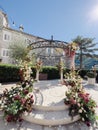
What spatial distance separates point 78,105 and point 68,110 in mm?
492

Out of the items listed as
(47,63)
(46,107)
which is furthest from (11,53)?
(46,107)

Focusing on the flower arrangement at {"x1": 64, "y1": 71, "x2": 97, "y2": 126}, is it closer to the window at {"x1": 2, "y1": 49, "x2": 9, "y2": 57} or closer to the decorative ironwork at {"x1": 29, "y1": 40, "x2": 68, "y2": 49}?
the decorative ironwork at {"x1": 29, "y1": 40, "x2": 68, "y2": 49}

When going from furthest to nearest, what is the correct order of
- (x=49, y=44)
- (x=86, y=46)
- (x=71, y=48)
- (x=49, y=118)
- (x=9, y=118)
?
(x=86, y=46) < (x=49, y=44) < (x=71, y=48) < (x=49, y=118) < (x=9, y=118)

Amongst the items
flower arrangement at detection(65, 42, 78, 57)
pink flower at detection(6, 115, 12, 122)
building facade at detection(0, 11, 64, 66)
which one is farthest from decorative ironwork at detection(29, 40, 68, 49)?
pink flower at detection(6, 115, 12, 122)

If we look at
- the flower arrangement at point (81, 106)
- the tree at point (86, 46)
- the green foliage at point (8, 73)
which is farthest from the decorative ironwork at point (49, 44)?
the tree at point (86, 46)

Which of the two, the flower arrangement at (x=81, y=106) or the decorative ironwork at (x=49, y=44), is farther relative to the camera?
the decorative ironwork at (x=49, y=44)

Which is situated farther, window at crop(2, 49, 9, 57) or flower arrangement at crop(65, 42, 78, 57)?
window at crop(2, 49, 9, 57)

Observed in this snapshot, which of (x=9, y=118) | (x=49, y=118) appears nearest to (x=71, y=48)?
(x=49, y=118)

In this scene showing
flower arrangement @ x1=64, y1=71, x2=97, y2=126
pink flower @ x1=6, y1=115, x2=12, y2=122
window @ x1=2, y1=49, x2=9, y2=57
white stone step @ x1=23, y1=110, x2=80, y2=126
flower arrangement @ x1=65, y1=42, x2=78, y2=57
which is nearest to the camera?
pink flower @ x1=6, y1=115, x2=12, y2=122

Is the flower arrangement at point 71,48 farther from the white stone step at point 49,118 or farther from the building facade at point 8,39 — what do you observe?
the white stone step at point 49,118

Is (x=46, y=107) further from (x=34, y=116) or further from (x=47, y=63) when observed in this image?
(x=47, y=63)

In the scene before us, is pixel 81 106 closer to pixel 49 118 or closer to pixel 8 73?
pixel 49 118

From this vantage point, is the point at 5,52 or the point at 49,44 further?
the point at 5,52

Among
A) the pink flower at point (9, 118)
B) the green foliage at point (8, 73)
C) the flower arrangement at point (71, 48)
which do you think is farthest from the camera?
the flower arrangement at point (71, 48)
